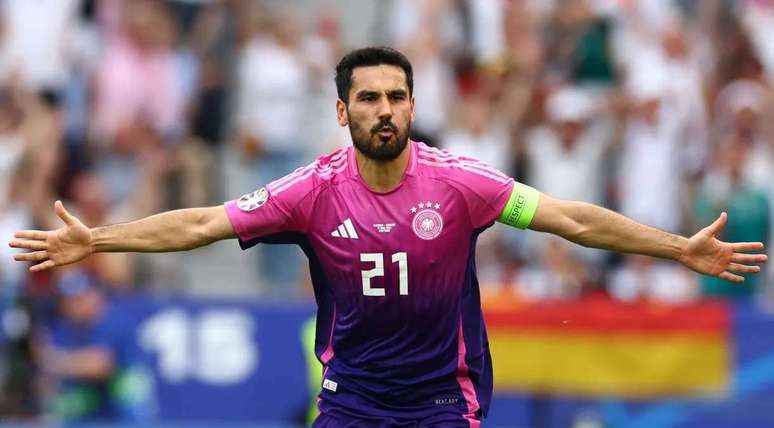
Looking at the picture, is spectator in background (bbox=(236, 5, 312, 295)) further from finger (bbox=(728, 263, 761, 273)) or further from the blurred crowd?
finger (bbox=(728, 263, 761, 273))

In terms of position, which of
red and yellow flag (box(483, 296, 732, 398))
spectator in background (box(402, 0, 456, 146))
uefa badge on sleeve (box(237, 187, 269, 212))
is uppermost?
spectator in background (box(402, 0, 456, 146))

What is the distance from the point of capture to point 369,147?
→ 25.2ft

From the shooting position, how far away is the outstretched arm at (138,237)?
780 centimetres

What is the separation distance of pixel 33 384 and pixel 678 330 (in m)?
5.72

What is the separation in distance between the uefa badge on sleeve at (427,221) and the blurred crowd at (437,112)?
23.2ft

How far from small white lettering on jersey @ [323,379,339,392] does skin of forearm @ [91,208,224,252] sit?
914mm

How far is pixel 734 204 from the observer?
14.8 meters

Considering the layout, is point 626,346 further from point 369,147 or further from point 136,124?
point 369,147

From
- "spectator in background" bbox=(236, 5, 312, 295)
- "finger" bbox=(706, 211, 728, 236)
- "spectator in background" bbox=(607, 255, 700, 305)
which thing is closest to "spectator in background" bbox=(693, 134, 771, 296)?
"spectator in background" bbox=(607, 255, 700, 305)

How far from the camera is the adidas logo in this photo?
25.6 ft

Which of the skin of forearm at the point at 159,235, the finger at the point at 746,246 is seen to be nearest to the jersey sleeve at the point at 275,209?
the skin of forearm at the point at 159,235

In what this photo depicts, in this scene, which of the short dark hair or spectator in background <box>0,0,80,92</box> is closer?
the short dark hair

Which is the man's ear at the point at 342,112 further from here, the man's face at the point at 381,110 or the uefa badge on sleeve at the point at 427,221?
the uefa badge on sleeve at the point at 427,221

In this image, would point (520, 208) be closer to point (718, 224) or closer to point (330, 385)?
point (718, 224)
